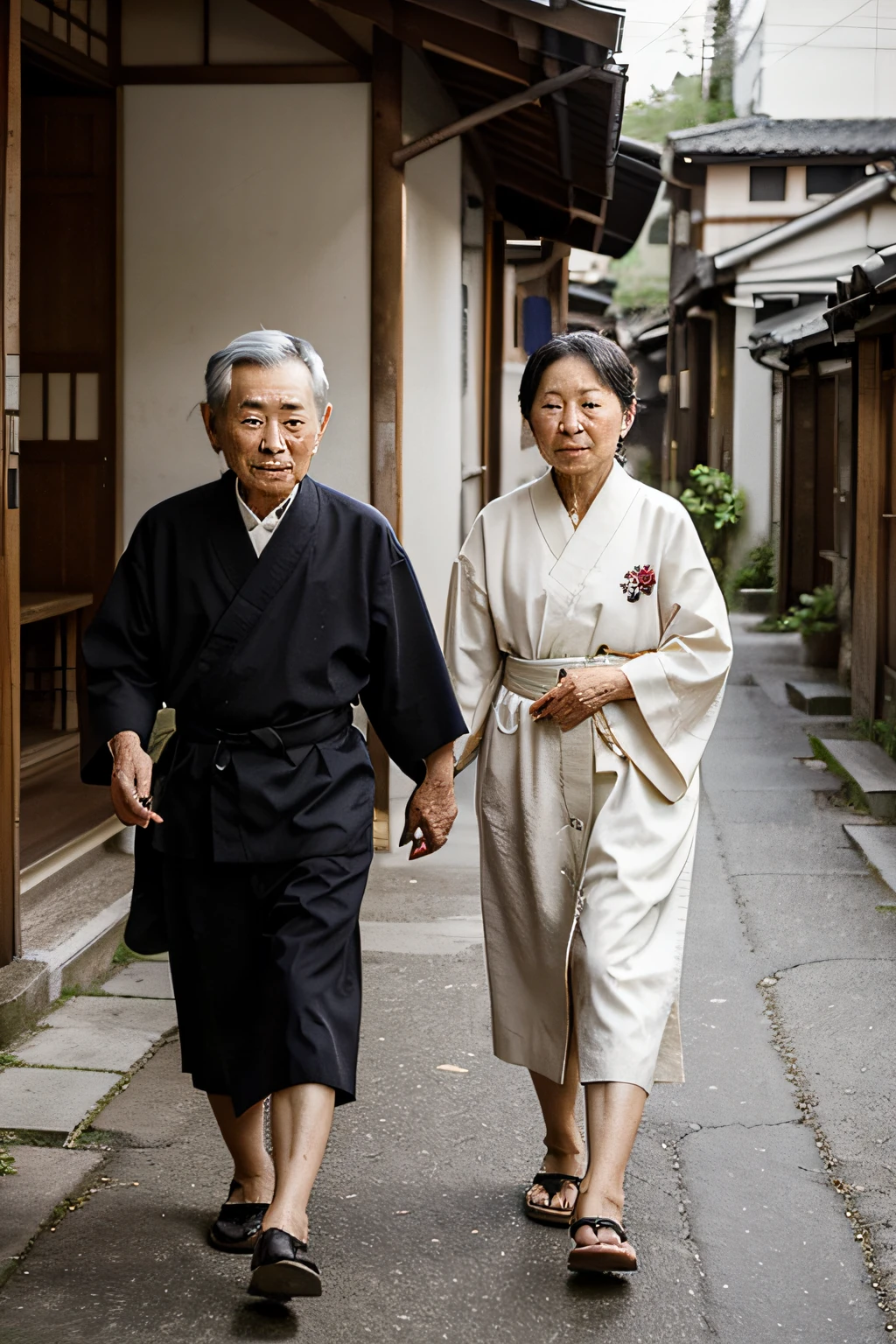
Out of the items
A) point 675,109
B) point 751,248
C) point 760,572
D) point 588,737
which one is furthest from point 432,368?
point 675,109

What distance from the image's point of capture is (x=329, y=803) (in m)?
3.60

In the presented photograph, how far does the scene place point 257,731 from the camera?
3557mm

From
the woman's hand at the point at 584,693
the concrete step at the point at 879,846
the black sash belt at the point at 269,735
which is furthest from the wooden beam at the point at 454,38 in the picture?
the black sash belt at the point at 269,735

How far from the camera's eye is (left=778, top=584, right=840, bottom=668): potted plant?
1467 centimetres

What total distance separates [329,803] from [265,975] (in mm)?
422

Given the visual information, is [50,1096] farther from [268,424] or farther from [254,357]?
[254,357]

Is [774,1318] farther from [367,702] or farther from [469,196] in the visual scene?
[469,196]

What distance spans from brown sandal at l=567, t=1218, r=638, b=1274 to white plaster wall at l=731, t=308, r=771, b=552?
20.3 meters

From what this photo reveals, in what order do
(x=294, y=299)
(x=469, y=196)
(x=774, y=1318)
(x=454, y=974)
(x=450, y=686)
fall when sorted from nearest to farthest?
1. (x=774, y=1318)
2. (x=450, y=686)
3. (x=454, y=974)
4. (x=294, y=299)
5. (x=469, y=196)

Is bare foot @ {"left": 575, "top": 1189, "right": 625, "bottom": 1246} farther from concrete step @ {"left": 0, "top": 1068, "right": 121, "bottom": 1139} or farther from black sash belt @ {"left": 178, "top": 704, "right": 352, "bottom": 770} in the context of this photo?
concrete step @ {"left": 0, "top": 1068, "right": 121, "bottom": 1139}

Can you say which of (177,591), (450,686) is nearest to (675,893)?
(450,686)

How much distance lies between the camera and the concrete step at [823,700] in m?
12.7

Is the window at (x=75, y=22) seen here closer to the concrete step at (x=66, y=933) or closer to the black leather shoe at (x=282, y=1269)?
the concrete step at (x=66, y=933)

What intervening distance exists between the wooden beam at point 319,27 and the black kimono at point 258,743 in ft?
14.4
